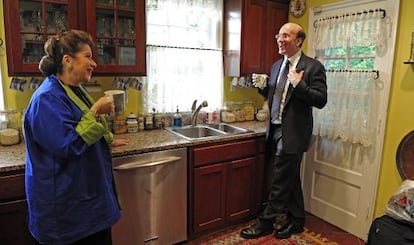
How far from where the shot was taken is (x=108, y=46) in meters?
2.05

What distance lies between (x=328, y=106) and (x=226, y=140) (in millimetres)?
996

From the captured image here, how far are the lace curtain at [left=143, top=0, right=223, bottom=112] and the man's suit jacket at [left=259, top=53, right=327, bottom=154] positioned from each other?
897 millimetres

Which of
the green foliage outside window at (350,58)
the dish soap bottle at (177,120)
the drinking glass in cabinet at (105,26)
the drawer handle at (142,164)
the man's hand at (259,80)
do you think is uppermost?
the drinking glass in cabinet at (105,26)

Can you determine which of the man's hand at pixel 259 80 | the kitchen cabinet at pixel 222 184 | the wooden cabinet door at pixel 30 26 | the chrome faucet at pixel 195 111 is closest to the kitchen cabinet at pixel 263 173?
the kitchen cabinet at pixel 222 184

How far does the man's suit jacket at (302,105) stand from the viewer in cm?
212

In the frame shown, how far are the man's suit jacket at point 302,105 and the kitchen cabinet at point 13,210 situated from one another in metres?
1.78

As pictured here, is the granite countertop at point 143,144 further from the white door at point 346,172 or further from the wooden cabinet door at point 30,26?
the white door at point 346,172

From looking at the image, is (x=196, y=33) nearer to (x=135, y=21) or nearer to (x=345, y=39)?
(x=135, y=21)

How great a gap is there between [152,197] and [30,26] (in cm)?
135

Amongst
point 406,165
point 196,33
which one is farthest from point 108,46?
point 406,165

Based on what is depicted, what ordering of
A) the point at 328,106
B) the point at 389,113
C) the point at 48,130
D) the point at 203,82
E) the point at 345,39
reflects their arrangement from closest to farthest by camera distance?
the point at 48,130 < the point at 389,113 < the point at 345,39 < the point at 328,106 < the point at 203,82

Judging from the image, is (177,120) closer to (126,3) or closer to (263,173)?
(263,173)

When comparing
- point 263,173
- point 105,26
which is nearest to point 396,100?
point 263,173

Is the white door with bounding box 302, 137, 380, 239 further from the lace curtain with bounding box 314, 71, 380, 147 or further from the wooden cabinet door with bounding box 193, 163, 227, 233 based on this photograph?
the wooden cabinet door with bounding box 193, 163, 227, 233
